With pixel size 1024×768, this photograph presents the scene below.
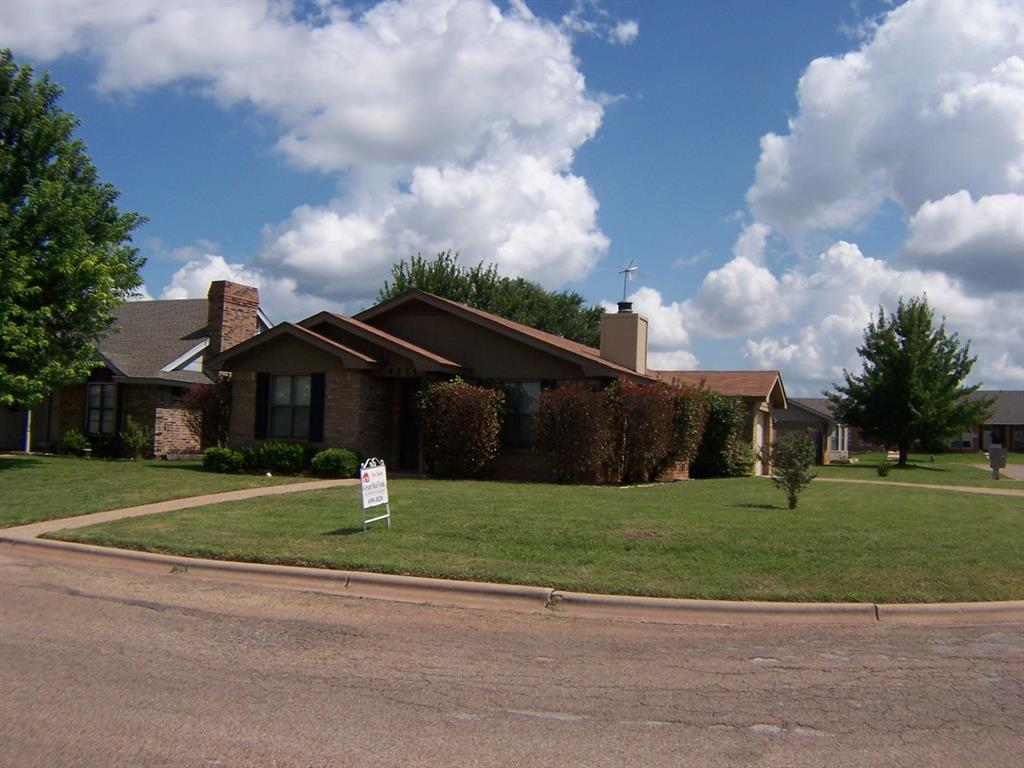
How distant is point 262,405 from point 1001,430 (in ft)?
215

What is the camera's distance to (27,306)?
19969 mm

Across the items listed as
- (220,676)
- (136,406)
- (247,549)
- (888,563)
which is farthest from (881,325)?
(220,676)

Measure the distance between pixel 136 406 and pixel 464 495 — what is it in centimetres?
1412

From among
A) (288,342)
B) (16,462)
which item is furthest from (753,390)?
(16,462)

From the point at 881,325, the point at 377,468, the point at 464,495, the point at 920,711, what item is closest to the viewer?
the point at 920,711

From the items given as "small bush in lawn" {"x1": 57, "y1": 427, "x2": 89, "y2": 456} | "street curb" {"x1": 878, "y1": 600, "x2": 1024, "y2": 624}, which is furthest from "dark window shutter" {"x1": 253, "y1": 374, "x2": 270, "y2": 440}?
"street curb" {"x1": 878, "y1": 600, "x2": 1024, "y2": 624}

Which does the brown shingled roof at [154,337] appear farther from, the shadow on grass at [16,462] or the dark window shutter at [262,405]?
the dark window shutter at [262,405]

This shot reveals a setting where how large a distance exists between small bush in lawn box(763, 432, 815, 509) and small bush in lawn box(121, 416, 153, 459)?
17.4m

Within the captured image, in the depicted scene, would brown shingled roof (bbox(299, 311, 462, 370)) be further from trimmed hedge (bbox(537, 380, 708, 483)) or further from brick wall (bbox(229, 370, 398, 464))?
trimmed hedge (bbox(537, 380, 708, 483))

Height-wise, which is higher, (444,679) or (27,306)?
(27,306)

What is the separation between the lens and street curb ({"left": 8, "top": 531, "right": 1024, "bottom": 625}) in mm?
8305

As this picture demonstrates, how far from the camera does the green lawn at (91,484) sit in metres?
14.1

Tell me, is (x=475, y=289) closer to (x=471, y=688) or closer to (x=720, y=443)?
(x=720, y=443)

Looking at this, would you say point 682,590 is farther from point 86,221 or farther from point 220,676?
point 86,221
